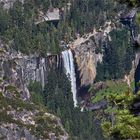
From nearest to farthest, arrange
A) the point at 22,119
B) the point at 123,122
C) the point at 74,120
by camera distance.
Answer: the point at 123,122
the point at 22,119
the point at 74,120

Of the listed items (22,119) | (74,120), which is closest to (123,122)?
(22,119)

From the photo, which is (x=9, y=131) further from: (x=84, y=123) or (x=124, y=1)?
(x=124, y=1)

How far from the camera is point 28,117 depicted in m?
147

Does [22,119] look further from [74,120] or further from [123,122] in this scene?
[123,122]

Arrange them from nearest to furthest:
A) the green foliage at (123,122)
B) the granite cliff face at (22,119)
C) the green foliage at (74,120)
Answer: the green foliage at (123,122) → the granite cliff face at (22,119) → the green foliage at (74,120)

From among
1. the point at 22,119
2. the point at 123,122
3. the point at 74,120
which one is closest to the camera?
the point at 123,122

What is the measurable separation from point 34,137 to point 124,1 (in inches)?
4703

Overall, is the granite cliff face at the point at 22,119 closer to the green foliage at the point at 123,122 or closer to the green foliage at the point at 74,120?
the green foliage at the point at 74,120

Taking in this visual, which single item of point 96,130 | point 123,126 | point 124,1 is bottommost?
point 96,130

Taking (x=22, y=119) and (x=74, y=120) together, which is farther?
(x=74, y=120)

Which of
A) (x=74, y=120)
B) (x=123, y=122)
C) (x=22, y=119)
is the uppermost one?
(x=123, y=122)

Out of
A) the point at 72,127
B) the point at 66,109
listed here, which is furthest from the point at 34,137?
the point at 66,109

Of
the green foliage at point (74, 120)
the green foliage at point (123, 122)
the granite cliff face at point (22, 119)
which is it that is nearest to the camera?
the green foliage at point (123, 122)

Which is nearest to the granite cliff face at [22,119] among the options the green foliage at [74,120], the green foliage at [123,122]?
the green foliage at [74,120]
